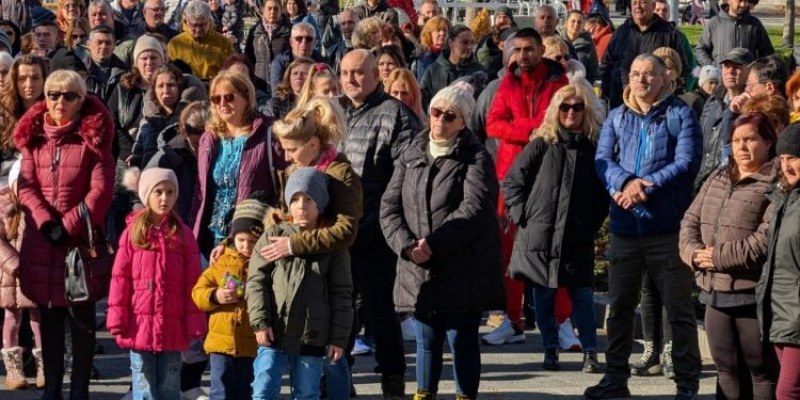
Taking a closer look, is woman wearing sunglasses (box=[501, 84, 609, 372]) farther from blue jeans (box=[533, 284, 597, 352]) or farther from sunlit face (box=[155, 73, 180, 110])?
sunlit face (box=[155, 73, 180, 110])

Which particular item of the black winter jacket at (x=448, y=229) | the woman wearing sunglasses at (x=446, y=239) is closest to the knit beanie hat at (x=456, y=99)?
the woman wearing sunglasses at (x=446, y=239)

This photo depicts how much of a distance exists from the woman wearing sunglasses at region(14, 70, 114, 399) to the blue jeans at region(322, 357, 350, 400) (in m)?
1.66

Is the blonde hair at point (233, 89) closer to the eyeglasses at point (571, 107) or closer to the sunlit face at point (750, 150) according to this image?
the eyeglasses at point (571, 107)

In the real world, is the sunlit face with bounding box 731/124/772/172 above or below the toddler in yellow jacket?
above

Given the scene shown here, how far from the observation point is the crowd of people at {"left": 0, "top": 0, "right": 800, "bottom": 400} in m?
9.52

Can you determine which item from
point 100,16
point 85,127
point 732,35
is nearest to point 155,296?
point 85,127

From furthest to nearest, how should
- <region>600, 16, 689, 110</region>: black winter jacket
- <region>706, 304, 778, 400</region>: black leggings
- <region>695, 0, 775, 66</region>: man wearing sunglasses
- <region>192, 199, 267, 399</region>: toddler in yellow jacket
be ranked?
<region>695, 0, 775, 66</region>: man wearing sunglasses < <region>600, 16, 689, 110</region>: black winter jacket < <region>706, 304, 778, 400</region>: black leggings < <region>192, 199, 267, 399</region>: toddler in yellow jacket

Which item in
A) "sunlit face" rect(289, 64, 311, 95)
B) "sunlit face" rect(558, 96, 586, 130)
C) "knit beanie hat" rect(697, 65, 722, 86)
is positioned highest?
"knit beanie hat" rect(697, 65, 722, 86)

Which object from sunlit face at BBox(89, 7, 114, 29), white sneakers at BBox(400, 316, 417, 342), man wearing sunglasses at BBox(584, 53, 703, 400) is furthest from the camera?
sunlit face at BBox(89, 7, 114, 29)

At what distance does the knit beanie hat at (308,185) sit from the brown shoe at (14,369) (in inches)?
105

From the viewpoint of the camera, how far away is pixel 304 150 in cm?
976

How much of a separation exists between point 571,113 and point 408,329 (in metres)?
2.45

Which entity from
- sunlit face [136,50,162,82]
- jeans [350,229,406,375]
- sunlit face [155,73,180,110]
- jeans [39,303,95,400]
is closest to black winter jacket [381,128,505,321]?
jeans [350,229,406,375]

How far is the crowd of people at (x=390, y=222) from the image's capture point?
9523 mm
